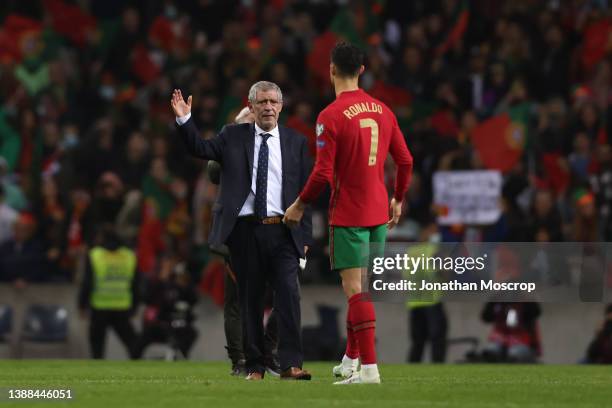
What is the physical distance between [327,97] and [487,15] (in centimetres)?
292

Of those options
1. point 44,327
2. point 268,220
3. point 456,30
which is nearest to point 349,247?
point 268,220

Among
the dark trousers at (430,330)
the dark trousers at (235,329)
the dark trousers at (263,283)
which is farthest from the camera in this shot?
the dark trousers at (430,330)

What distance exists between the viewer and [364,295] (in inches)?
439

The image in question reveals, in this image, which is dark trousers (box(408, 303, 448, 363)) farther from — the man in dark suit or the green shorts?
the green shorts

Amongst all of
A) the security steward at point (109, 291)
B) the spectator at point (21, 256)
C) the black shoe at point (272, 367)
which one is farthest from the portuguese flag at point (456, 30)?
the black shoe at point (272, 367)

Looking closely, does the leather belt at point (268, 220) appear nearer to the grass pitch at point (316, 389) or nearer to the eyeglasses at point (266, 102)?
the eyeglasses at point (266, 102)

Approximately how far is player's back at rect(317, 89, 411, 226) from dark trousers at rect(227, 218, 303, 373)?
98cm

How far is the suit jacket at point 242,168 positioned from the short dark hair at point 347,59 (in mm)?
1296

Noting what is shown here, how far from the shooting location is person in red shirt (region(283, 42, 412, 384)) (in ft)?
36.4

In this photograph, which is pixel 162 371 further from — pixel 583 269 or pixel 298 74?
pixel 298 74

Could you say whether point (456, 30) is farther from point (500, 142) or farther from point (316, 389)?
point (316, 389)

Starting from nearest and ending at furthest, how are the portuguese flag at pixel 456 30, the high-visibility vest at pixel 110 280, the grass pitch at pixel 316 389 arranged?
the grass pitch at pixel 316 389
the high-visibility vest at pixel 110 280
the portuguese flag at pixel 456 30

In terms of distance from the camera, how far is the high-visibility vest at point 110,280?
20.5 m

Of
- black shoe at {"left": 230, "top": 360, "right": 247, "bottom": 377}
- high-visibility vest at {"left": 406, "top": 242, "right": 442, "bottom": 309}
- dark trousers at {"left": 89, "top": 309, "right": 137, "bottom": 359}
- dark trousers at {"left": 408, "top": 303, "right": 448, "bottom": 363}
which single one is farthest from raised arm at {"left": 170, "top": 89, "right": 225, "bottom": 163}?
dark trousers at {"left": 89, "top": 309, "right": 137, "bottom": 359}
